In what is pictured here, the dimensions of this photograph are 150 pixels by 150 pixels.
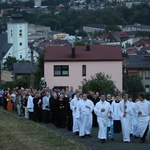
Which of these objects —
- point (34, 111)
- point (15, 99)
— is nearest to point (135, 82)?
point (15, 99)

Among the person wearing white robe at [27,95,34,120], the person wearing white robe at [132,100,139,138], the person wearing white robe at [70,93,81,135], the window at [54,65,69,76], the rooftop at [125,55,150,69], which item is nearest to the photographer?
the person wearing white robe at [132,100,139,138]

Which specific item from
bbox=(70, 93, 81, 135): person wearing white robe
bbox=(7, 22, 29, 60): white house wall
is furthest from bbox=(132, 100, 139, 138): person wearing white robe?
bbox=(7, 22, 29, 60): white house wall

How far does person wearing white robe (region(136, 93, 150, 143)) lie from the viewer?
21.0 metres

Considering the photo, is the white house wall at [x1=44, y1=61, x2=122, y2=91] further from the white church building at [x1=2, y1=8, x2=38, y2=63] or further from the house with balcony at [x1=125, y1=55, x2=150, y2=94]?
the white church building at [x1=2, y1=8, x2=38, y2=63]

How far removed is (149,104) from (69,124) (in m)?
5.10

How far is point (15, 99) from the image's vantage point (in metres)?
34.4

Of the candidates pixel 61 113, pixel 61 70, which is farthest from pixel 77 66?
pixel 61 113

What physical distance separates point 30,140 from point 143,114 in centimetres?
362

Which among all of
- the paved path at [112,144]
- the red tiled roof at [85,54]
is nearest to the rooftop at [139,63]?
the red tiled roof at [85,54]

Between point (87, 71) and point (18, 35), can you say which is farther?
point (18, 35)

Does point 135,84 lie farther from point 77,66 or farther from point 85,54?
point 77,66

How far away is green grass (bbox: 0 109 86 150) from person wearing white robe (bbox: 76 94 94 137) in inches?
48.6

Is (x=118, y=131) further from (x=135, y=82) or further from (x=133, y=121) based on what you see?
(x=135, y=82)

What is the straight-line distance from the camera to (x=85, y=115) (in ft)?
75.8
